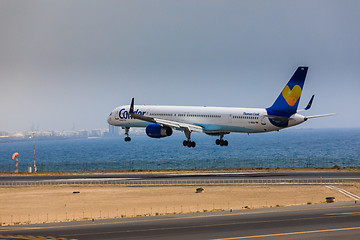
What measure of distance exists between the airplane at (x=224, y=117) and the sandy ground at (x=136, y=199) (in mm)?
11241

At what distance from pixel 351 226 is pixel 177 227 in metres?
13.8

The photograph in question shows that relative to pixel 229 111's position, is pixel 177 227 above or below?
below

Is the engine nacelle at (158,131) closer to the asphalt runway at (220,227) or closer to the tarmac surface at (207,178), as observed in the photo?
the tarmac surface at (207,178)

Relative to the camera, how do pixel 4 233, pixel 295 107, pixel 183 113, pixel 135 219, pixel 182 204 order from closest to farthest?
pixel 4 233 < pixel 135 219 < pixel 182 204 < pixel 295 107 < pixel 183 113

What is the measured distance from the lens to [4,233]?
49.5 metres

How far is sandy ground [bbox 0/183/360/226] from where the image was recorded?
69.8 m

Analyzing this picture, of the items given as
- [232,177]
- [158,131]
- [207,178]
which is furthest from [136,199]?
[232,177]

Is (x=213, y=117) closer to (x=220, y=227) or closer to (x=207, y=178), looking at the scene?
(x=207, y=178)

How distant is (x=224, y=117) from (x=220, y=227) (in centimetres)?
5079

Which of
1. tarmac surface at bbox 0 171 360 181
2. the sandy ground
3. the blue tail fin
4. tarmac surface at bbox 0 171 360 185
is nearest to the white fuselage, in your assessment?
the blue tail fin

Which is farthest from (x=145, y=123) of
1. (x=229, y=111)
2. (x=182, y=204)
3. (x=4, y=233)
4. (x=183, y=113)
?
(x=4, y=233)

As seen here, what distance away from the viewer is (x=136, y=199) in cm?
7975

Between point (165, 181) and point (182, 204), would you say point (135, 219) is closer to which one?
point (182, 204)

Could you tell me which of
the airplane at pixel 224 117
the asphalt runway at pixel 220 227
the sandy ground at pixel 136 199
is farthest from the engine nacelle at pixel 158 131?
the asphalt runway at pixel 220 227
